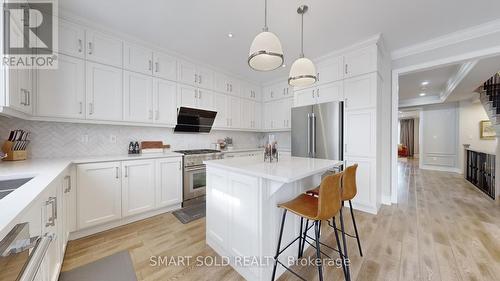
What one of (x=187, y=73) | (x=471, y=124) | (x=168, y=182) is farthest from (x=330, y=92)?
(x=471, y=124)

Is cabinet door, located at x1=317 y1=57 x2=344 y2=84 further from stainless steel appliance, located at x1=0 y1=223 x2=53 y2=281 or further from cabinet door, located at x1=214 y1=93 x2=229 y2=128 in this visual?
stainless steel appliance, located at x1=0 y1=223 x2=53 y2=281

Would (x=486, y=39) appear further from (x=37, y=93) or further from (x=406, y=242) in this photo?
(x=37, y=93)

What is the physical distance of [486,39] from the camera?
8.38ft

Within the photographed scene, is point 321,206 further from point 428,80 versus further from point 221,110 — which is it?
point 428,80

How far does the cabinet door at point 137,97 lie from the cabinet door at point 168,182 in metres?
0.78

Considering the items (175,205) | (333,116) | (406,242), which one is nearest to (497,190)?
(406,242)

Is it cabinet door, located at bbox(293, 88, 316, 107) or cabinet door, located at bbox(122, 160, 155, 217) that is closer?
cabinet door, located at bbox(122, 160, 155, 217)

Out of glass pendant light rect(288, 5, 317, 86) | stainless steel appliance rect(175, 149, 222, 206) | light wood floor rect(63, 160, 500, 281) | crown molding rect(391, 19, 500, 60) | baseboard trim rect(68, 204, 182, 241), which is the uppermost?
crown molding rect(391, 19, 500, 60)

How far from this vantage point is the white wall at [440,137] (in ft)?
20.7

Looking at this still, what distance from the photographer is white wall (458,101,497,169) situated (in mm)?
5598

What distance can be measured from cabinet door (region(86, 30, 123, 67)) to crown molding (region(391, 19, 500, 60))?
14.9ft

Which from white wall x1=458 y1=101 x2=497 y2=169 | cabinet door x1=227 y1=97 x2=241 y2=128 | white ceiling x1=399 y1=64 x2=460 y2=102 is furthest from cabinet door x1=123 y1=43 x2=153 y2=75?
white wall x1=458 y1=101 x2=497 y2=169

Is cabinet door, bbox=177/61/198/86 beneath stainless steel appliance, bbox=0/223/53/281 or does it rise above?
above

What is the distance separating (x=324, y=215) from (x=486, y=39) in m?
3.61
